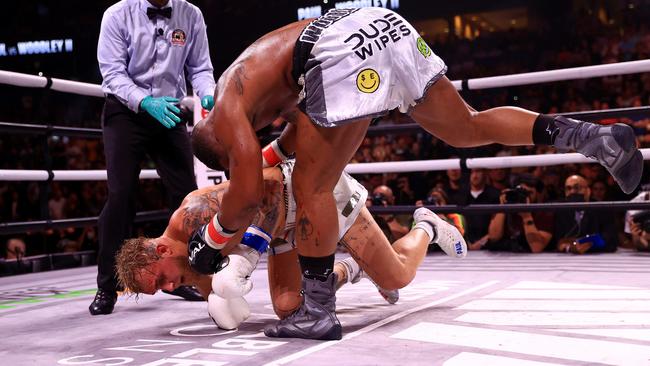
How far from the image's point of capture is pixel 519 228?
12.7 ft

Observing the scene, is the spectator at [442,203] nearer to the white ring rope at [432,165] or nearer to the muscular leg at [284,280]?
the white ring rope at [432,165]

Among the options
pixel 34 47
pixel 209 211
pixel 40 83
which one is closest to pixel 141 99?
pixel 209 211

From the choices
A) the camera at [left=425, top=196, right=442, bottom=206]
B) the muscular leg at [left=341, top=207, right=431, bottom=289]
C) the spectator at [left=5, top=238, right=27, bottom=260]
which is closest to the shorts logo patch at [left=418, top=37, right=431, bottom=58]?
the muscular leg at [left=341, top=207, right=431, bottom=289]

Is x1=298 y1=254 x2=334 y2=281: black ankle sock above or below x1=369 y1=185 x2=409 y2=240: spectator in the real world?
above

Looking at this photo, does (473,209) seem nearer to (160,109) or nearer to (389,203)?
(389,203)

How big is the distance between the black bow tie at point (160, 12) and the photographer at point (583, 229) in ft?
6.93

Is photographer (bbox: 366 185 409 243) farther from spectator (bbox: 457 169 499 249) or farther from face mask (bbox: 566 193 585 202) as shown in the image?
face mask (bbox: 566 193 585 202)

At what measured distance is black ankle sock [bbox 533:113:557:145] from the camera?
182 cm

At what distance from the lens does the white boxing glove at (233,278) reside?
1.73 meters

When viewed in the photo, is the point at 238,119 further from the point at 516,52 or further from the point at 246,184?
the point at 516,52

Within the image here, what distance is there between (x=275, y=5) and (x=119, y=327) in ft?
22.6

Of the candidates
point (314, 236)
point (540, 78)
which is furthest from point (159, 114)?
point (540, 78)

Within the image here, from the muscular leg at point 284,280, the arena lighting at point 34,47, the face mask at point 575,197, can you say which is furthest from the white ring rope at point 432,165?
the arena lighting at point 34,47

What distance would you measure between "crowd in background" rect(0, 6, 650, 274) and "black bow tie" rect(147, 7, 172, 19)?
118cm
